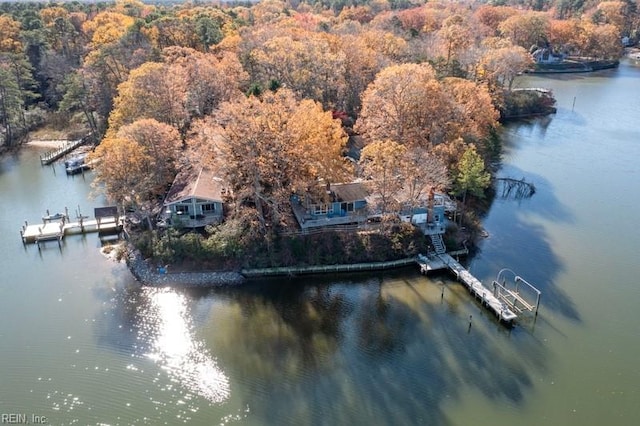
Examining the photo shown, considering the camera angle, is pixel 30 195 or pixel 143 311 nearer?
pixel 143 311

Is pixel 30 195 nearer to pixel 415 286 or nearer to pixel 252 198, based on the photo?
pixel 252 198

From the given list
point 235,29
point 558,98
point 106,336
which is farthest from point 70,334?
point 558,98

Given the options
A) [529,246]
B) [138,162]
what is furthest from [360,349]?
[138,162]

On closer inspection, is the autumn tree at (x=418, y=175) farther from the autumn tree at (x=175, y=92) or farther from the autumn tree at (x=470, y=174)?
the autumn tree at (x=175, y=92)

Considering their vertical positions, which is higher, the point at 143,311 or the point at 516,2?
the point at 516,2

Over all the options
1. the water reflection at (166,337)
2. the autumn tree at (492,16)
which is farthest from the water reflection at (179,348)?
the autumn tree at (492,16)

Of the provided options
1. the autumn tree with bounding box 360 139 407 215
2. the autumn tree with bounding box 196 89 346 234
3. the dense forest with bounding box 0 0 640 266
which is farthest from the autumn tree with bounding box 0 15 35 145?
Result: the autumn tree with bounding box 360 139 407 215
